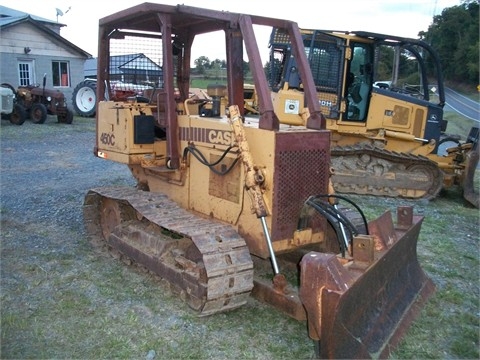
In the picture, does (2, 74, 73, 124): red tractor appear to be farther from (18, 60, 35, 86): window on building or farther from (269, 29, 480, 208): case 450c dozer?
(269, 29, 480, 208): case 450c dozer

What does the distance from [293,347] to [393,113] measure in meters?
6.68

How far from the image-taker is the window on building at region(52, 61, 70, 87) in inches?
961

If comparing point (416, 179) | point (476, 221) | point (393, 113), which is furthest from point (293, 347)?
point (393, 113)

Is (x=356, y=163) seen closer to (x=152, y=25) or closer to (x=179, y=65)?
(x=179, y=65)

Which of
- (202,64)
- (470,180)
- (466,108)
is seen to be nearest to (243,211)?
(202,64)

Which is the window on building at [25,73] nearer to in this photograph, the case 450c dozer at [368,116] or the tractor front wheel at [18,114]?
the tractor front wheel at [18,114]

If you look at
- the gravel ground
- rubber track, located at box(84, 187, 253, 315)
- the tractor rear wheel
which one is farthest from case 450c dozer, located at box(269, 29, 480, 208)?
the tractor rear wheel

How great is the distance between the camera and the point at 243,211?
4570 millimetres

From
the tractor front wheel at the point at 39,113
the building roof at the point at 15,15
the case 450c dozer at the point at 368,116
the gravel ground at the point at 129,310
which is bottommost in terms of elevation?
the gravel ground at the point at 129,310

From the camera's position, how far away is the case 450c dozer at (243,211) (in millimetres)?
3566

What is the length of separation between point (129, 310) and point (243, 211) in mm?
1315

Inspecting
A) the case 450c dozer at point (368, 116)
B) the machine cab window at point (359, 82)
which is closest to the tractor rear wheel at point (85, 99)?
the case 450c dozer at point (368, 116)

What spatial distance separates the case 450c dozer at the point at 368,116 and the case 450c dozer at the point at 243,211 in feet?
12.1

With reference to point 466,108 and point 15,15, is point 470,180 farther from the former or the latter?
point 15,15
